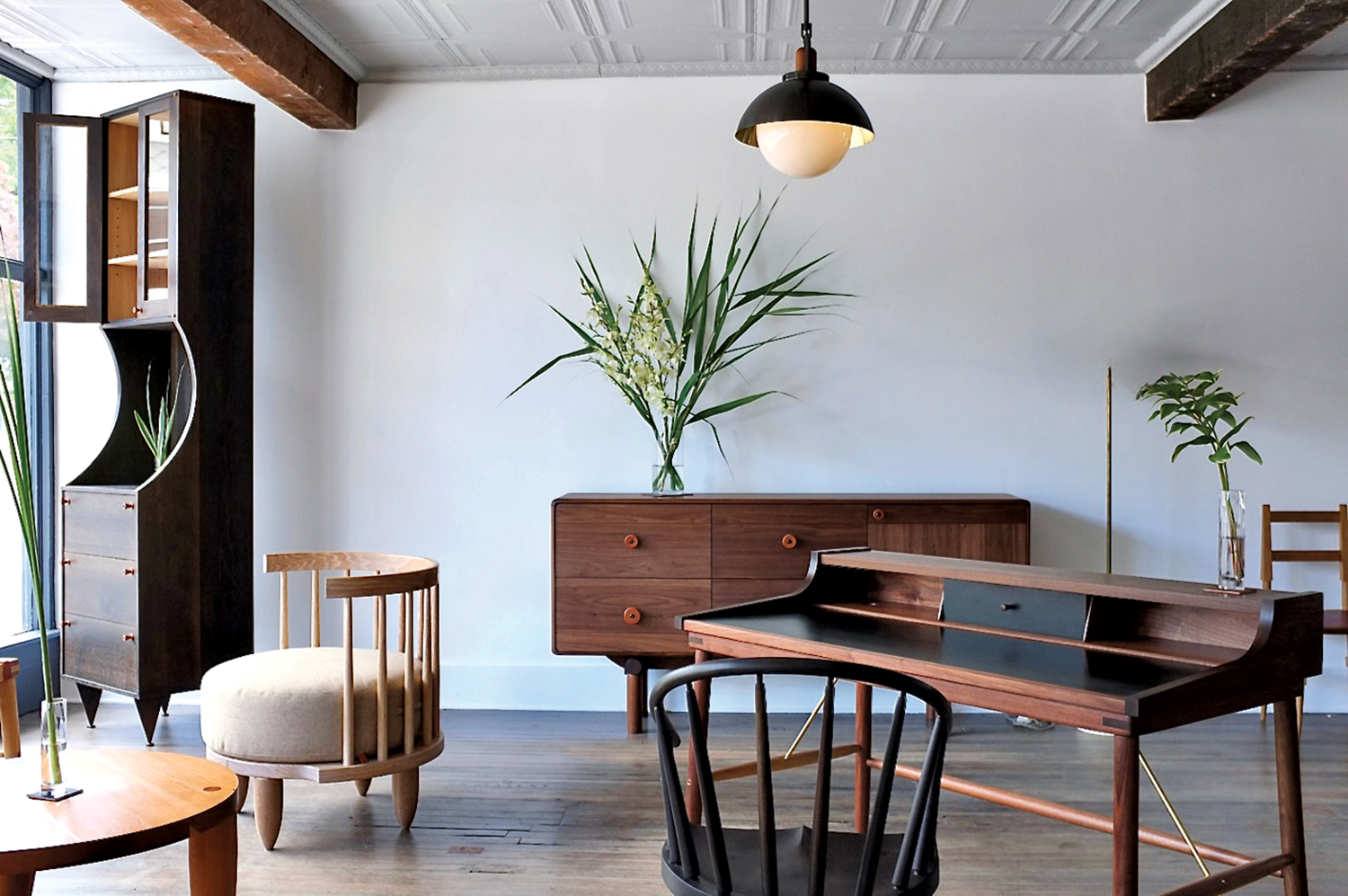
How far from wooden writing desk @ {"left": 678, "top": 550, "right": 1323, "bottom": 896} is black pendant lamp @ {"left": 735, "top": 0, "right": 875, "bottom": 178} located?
1.09 metres

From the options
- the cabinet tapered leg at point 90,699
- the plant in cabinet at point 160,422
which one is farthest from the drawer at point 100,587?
the plant in cabinet at point 160,422

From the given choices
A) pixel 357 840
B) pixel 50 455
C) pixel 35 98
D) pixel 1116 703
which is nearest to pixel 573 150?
pixel 35 98

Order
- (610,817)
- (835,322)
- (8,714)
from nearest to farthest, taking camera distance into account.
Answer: (8,714) < (610,817) < (835,322)

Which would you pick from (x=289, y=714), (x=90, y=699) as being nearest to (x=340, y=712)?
(x=289, y=714)

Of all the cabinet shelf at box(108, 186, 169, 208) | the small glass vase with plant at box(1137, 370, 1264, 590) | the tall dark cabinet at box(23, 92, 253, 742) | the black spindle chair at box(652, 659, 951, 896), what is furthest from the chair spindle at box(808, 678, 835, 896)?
the cabinet shelf at box(108, 186, 169, 208)

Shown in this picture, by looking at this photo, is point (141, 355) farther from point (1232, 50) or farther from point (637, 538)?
point (1232, 50)

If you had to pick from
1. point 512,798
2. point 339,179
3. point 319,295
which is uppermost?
point 339,179

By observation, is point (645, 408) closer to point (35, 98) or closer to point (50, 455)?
point (50, 455)

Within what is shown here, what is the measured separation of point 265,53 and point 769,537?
259cm

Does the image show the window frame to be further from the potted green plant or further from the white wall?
the potted green plant

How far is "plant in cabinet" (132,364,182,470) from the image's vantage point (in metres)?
4.70

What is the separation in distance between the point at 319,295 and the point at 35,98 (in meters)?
1.51

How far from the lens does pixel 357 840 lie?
11.0ft

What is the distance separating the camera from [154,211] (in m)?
4.55
